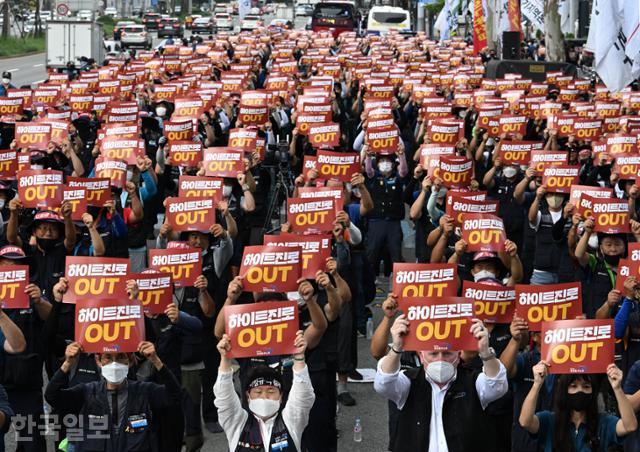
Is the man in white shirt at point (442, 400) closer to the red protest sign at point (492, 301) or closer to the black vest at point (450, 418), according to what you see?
the black vest at point (450, 418)

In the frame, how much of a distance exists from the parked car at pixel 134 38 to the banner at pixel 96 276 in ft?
189

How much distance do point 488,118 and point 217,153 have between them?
5.76 m

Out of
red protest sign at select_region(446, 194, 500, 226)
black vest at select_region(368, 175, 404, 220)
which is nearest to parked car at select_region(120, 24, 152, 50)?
black vest at select_region(368, 175, 404, 220)

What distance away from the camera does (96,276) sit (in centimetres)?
946

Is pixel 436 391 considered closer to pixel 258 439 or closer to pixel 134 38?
pixel 258 439

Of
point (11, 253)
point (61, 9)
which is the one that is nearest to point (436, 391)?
point (11, 253)

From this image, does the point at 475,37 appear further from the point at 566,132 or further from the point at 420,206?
the point at 420,206

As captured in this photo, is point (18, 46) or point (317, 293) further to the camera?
point (18, 46)

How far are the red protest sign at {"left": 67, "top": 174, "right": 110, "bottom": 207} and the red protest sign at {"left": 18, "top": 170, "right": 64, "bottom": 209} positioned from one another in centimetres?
18

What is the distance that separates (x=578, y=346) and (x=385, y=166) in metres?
7.65

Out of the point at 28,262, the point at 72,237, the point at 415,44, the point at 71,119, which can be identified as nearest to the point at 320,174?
the point at 72,237

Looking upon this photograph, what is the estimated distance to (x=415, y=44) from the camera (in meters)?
45.4

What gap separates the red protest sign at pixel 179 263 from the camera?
1026 centimetres

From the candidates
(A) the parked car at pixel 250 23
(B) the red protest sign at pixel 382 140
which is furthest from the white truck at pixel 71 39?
(B) the red protest sign at pixel 382 140
